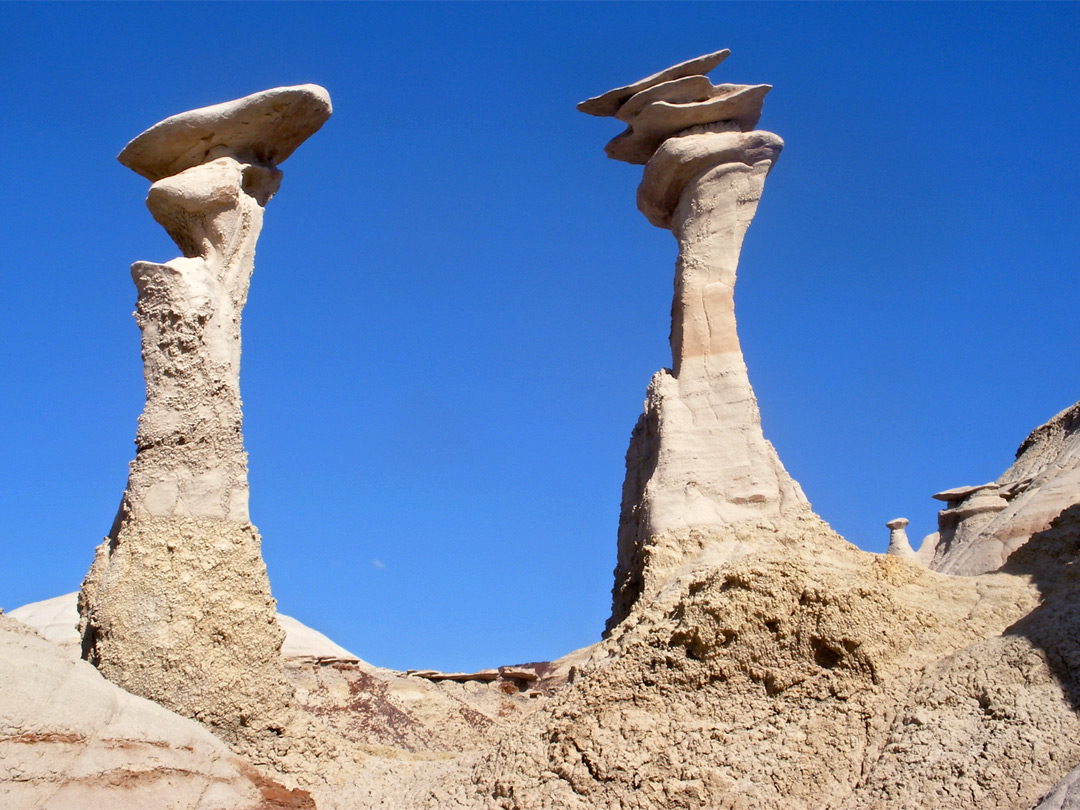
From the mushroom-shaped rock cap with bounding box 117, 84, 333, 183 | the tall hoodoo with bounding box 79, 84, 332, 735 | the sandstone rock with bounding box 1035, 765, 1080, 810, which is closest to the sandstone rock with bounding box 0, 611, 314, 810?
the tall hoodoo with bounding box 79, 84, 332, 735

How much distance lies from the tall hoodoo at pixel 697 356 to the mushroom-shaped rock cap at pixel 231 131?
3.21m

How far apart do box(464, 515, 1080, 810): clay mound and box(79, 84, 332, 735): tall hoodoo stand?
2.17m

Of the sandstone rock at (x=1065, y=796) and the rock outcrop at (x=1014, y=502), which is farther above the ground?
the rock outcrop at (x=1014, y=502)

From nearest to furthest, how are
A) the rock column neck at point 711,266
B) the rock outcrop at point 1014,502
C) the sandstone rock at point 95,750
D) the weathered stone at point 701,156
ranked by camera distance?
the sandstone rock at point 95,750 → the rock column neck at point 711,266 → the weathered stone at point 701,156 → the rock outcrop at point 1014,502

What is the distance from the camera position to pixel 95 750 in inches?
270

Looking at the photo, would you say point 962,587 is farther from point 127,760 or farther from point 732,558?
point 127,760

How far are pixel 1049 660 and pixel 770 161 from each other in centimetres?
617

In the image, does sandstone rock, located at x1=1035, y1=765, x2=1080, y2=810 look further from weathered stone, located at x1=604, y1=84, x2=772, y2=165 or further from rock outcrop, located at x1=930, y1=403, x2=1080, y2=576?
weathered stone, located at x1=604, y1=84, x2=772, y2=165

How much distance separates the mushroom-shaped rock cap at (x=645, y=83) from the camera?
11.5 metres

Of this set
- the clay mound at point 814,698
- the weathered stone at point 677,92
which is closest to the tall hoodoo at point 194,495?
the clay mound at point 814,698

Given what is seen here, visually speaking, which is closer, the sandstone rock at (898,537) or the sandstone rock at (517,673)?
the sandstone rock at (517,673)

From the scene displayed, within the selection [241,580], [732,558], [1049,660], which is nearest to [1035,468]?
[732,558]

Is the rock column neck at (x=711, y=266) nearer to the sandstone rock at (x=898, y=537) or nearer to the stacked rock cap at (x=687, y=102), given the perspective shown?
the stacked rock cap at (x=687, y=102)

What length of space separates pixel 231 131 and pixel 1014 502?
9649 mm
